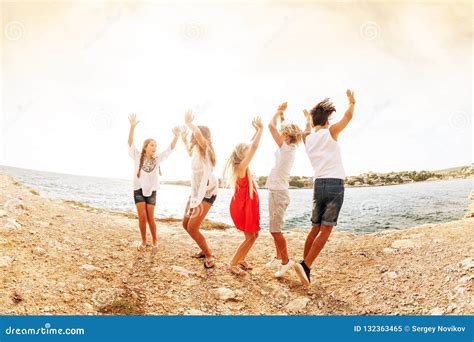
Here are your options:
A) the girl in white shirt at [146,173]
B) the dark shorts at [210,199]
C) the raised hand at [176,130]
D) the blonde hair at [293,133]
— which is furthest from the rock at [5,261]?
the blonde hair at [293,133]

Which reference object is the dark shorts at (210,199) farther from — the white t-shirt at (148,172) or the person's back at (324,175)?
the person's back at (324,175)

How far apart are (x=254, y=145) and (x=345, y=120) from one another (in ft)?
3.20

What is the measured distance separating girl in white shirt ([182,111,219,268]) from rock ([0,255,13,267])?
6.11ft

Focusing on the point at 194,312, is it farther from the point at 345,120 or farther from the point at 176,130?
the point at 345,120

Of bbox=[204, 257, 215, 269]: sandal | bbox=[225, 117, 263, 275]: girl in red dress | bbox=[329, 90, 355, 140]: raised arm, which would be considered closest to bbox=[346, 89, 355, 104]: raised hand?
bbox=[329, 90, 355, 140]: raised arm

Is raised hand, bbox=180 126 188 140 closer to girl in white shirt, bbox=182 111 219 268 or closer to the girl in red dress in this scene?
girl in white shirt, bbox=182 111 219 268

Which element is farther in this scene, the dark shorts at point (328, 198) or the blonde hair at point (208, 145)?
the blonde hair at point (208, 145)

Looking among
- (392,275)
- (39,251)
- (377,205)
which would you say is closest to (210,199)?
(39,251)

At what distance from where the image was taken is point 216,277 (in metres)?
4.41

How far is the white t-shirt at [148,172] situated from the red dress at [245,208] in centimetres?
107

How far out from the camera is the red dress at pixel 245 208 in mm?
4324

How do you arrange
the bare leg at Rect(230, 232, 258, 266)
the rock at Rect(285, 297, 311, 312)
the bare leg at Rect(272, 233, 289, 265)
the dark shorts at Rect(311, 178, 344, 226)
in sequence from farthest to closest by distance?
the bare leg at Rect(230, 232, 258, 266)
the bare leg at Rect(272, 233, 289, 265)
the rock at Rect(285, 297, 311, 312)
the dark shorts at Rect(311, 178, 344, 226)

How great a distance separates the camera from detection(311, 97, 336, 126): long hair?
4.07m
